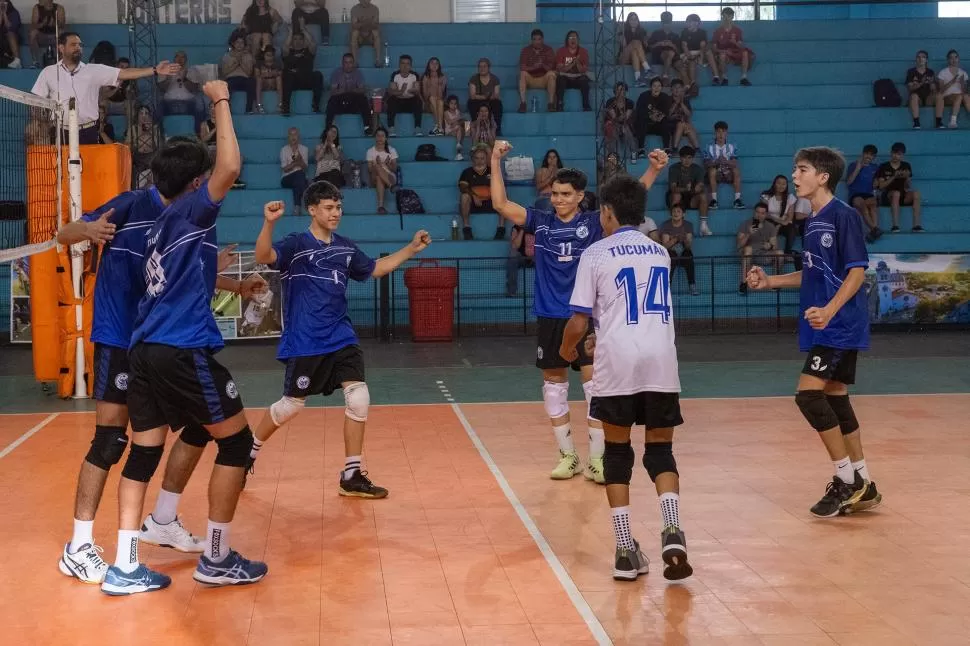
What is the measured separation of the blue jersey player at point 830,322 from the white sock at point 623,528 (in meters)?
1.76

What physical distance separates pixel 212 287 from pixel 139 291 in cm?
54

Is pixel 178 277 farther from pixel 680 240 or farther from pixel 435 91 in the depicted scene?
pixel 435 91

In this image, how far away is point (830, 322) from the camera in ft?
23.5

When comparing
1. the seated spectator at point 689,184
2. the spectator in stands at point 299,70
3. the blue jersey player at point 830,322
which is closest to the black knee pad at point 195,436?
the blue jersey player at point 830,322

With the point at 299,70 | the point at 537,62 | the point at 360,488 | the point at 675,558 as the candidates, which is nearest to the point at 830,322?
the point at 675,558

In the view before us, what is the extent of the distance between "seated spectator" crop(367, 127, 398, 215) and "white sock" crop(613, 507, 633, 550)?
582 inches

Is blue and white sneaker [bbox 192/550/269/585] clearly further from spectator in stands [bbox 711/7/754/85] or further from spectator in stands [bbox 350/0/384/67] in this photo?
spectator in stands [bbox 711/7/754/85]

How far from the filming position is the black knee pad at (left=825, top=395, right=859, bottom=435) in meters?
7.40

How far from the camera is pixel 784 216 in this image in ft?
64.3

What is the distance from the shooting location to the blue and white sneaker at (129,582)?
5664 mm

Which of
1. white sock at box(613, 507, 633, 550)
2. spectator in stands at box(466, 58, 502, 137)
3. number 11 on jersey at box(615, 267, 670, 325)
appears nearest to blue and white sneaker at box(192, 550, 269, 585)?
white sock at box(613, 507, 633, 550)

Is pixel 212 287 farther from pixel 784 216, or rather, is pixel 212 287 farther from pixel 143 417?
pixel 784 216

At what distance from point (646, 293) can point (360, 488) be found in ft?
9.17

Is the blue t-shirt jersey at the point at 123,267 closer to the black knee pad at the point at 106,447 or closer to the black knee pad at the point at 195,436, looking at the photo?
the black knee pad at the point at 106,447
